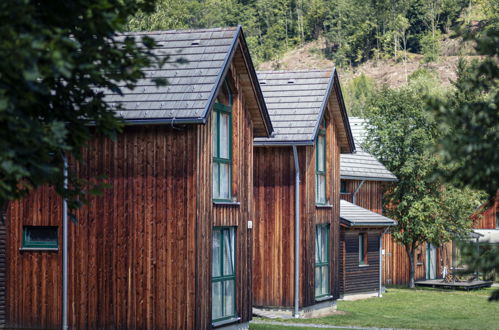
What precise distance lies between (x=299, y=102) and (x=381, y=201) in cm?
1463

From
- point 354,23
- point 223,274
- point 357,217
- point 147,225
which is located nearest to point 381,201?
point 357,217

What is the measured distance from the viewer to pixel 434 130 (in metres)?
42.5

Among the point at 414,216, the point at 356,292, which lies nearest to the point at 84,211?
the point at 356,292

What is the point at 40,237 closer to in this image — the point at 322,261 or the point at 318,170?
the point at 318,170

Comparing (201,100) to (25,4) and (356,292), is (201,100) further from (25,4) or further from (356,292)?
(356,292)

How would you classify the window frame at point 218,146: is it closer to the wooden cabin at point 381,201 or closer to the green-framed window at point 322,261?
the green-framed window at point 322,261

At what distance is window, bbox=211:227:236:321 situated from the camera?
818 inches

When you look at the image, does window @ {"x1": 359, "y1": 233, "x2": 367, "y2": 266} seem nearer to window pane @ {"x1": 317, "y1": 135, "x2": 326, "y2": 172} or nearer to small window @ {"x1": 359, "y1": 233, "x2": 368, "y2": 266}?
small window @ {"x1": 359, "y1": 233, "x2": 368, "y2": 266}

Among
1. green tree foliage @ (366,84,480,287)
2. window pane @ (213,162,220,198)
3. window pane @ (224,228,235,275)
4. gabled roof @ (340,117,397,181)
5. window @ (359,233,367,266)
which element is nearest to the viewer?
window pane @ (213,162,220,198)

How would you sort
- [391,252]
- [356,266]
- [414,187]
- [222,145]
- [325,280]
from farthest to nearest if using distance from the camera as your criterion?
[391,252], [414,187], [356,266], [325,280], [222,145]

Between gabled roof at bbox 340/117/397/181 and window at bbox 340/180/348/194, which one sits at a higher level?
gabled roof at bbox 340/117/397/181

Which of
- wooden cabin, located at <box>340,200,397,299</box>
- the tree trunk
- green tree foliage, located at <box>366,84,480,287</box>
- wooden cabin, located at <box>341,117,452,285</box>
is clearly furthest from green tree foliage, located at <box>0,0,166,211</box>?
the tree trunk

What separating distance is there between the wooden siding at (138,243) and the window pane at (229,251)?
1.06 meters

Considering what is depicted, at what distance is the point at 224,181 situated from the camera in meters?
21.5
